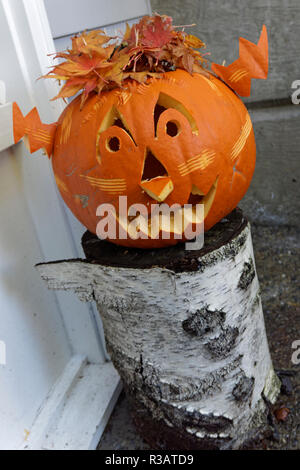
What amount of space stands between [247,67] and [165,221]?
0.44 meters

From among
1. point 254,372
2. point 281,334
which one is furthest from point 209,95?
point 281,334

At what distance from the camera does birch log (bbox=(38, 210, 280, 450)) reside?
3.34ft

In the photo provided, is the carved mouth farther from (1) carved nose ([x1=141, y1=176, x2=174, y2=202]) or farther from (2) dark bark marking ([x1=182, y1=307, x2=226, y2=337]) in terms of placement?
(2) dark bark marking ([x1=182, y1=307, x2=226, y2=337])

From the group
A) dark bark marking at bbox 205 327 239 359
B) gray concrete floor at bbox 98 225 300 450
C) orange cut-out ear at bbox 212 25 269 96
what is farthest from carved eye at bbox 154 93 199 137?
gray concrete floor at bbox 98 225 300 450

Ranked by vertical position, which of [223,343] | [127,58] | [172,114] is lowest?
[223,343]

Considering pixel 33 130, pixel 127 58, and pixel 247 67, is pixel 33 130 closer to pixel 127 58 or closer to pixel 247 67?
pixel 127 58

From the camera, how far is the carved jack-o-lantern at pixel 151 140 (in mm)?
930

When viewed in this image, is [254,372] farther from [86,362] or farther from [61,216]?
[61,216]

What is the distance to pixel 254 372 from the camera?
1217 millimetres

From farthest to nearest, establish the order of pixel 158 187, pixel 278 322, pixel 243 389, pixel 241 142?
pixel 278 322 → pixel 243 389 → pixel 241 142 → pixel 158 187

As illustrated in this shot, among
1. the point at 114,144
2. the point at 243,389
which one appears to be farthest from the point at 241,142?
the point at 243,389

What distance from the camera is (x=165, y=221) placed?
38.6 inches

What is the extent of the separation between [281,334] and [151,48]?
123cm

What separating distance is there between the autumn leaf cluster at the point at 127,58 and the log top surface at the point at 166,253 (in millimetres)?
391
